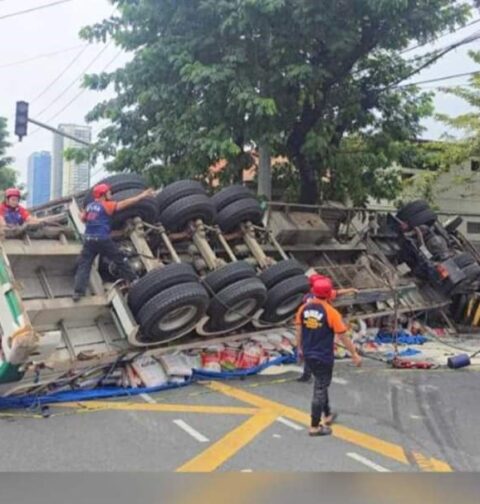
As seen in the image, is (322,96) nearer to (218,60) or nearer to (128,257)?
(218,60)

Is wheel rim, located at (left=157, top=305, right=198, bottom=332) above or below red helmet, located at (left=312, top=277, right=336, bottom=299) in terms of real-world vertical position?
below

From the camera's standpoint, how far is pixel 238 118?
13664 mm

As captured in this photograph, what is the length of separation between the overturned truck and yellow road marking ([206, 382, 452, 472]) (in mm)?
1049

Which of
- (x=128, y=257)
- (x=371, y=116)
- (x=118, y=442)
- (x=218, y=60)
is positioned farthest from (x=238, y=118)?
(x=118, y=442)

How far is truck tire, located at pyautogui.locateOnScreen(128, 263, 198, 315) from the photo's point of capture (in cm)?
811

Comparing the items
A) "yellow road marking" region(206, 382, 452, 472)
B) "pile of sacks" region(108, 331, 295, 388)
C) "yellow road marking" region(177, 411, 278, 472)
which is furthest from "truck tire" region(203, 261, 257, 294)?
"yellow road marking" region(177, 411, 278, 472)

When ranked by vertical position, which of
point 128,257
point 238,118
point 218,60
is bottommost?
point 128,257

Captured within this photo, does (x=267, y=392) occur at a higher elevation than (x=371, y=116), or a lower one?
lower

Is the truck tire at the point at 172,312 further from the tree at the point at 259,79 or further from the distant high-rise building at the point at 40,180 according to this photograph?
the distant high-rise building at the point at 40,180

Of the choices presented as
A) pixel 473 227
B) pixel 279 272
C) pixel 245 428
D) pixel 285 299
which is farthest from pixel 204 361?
pixel 473 227

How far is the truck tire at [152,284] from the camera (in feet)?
→ 26.6

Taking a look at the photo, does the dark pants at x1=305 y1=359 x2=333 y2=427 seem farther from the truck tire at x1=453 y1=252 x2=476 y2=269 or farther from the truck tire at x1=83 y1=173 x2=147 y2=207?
the truck tire at x1=453 y1=252 x2=476 y2=269

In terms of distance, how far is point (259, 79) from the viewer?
13719 millimetres

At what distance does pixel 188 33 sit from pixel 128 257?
7.02 metres
